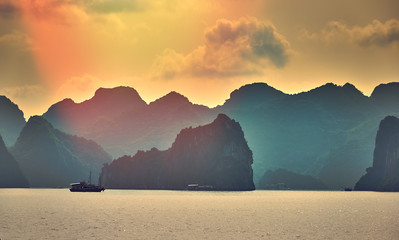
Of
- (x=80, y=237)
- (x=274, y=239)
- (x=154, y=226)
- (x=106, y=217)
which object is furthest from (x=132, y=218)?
(x=274, y=239)

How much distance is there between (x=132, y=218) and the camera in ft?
429

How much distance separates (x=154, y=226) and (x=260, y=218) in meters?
32.4

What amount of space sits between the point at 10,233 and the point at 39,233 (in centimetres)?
491

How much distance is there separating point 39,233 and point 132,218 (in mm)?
35840

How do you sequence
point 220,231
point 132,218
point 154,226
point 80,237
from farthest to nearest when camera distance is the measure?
point 132,218 < point 154,226 < point 220,231 < point 80,237

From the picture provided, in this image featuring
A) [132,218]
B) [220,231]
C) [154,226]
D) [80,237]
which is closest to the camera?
[80,237]

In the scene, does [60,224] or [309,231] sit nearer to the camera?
[309,231]

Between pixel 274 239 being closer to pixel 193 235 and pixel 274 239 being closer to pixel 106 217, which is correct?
pixel 193 235

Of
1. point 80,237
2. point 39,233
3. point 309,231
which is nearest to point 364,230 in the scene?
point 309,231

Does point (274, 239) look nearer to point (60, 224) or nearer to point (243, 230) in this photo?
point (243, 230)

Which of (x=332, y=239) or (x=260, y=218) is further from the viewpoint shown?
(x=260, y=218)

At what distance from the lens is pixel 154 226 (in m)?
111

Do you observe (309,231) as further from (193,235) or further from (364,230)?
(193,235)

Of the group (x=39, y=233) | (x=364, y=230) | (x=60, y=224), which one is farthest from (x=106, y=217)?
(x=364, y=230)
